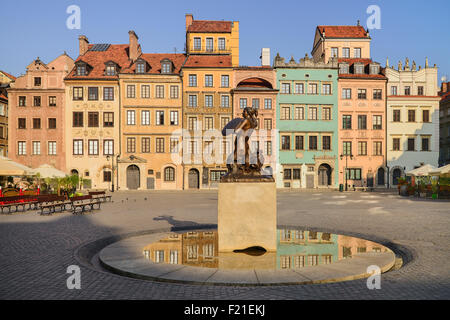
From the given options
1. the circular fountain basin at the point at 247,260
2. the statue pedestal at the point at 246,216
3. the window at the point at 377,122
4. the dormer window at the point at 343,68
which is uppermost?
the dormer window at the point at 343,68

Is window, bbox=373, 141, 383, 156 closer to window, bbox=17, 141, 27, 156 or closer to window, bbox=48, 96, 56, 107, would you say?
window, bbox=48, 96, 56, 107

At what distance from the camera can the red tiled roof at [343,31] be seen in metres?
48.2

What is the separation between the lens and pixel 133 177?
4134 cm

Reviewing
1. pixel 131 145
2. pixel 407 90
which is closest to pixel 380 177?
pixel 407 90

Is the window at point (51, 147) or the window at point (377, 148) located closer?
the window at point (51, 147)

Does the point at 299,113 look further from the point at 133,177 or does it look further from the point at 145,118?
the point at 133,177

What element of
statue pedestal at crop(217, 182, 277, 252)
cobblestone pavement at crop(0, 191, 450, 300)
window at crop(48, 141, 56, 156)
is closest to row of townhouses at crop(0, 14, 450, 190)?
window at crop(48, 141, 56, 156)

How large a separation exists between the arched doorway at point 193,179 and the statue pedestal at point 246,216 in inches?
1315

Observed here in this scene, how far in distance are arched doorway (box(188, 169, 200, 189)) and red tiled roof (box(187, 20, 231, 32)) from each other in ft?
59.7

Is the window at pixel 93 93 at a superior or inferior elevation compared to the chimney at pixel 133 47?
inferior

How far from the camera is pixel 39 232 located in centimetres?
1176

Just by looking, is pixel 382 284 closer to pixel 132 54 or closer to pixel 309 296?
pixel 309 296

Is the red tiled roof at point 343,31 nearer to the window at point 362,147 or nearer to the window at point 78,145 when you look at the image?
the window at point 362,147

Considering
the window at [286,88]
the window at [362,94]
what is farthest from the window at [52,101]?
the window at [362,94]
